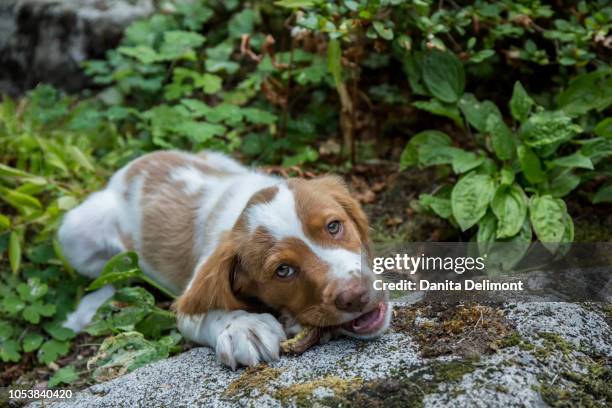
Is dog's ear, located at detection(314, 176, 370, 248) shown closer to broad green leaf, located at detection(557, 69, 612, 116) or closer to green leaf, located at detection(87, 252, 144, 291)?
green leaf, located at detection(87, 252, 144, 291)

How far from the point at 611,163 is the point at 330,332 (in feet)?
7.36

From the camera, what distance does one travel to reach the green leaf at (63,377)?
4039 mm

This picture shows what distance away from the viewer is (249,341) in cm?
321

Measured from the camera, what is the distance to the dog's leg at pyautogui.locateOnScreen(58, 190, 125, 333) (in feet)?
16.2

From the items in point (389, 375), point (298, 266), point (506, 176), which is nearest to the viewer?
point (389, 375)

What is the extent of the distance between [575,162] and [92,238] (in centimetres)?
321

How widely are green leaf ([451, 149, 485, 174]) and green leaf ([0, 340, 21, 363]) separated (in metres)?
3.00

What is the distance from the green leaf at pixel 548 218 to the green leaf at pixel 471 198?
0.27 metres

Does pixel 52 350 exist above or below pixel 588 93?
below

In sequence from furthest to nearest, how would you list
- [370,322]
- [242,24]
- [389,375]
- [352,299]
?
[242,24] < [370,322] < [352,299] < [389,375]

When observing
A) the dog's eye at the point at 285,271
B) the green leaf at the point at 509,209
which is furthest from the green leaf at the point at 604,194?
the dog's eye at the point at 285,271

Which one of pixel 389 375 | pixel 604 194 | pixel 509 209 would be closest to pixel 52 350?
pixel 389 375

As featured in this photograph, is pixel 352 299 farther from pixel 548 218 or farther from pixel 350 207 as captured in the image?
pixel 548 218

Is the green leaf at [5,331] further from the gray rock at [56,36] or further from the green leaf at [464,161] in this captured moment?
the gray rock at [56,36]
